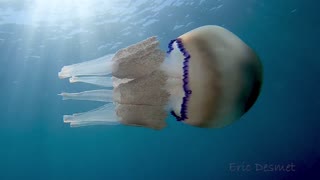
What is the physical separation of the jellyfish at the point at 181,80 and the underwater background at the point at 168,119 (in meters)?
12.9

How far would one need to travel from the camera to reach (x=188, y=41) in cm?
261

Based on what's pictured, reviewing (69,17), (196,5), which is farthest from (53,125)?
(196,5)

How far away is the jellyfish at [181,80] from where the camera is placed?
8.34 ft

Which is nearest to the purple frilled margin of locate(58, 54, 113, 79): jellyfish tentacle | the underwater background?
locate(58, 54, 113, 79): jellyfish tentacle

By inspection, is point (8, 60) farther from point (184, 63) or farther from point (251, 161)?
point (251, 161)

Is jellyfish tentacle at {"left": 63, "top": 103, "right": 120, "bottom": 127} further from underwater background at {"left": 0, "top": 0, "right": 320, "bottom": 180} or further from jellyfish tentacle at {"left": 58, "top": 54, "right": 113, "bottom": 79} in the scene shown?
underwater background at {"left": 0, "top": 0, "right": 320, "bottom": 180}

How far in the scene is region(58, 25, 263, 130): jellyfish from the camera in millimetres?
2543

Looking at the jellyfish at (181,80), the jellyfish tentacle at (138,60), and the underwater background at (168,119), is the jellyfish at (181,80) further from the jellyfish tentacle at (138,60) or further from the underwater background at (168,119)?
the underwater background at (168,119)

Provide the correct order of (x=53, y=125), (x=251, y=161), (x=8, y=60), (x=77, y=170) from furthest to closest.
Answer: (x=77, y=170) → (x=251, y=161) → (x=53, y=125) → (x=8, y=60)

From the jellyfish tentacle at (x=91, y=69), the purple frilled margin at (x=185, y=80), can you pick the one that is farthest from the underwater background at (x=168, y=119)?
the purple frilled margin at (x=185, y=80)

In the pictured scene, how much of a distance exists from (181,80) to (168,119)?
28168mm

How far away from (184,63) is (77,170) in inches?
1989

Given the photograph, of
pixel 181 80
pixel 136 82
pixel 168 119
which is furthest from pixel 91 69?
pixel 168 119

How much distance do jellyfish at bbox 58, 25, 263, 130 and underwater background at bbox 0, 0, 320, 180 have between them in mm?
12941
